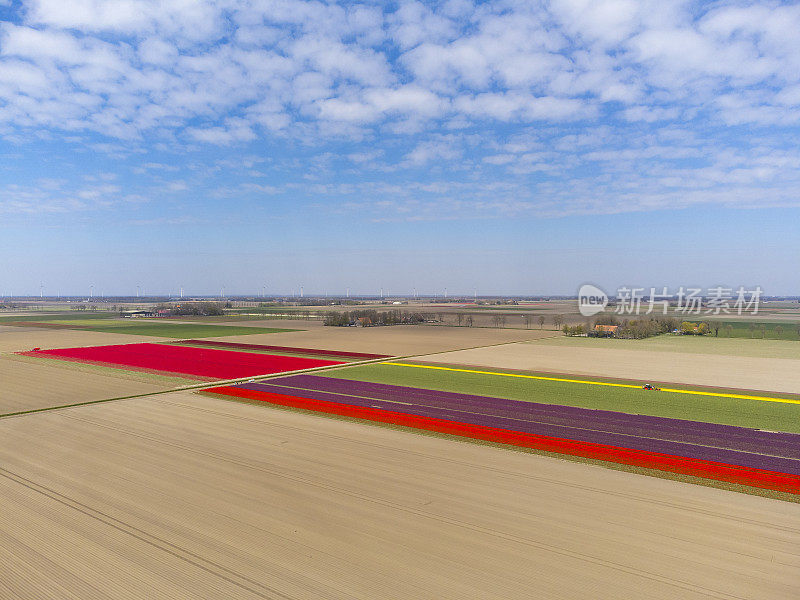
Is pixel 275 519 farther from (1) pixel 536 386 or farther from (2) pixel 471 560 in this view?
(1) pixel 536 386

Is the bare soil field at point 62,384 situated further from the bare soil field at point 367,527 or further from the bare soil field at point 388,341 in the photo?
the bare soil field at point 388,341

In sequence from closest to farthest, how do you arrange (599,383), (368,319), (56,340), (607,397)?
(607,397), (599,383), (56,340), (368,319)

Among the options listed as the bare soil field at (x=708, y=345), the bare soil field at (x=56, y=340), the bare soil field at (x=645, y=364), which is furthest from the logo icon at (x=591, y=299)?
the bare soil field at (x=56, y=340)

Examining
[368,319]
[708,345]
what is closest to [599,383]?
[708,345]

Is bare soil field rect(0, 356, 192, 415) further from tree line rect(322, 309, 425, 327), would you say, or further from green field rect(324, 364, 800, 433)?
tree line rect(322, 309, 425, 327)

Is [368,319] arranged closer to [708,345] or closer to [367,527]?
[708,345]

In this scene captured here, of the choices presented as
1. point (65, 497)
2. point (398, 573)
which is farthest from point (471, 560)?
point (65, 497)
